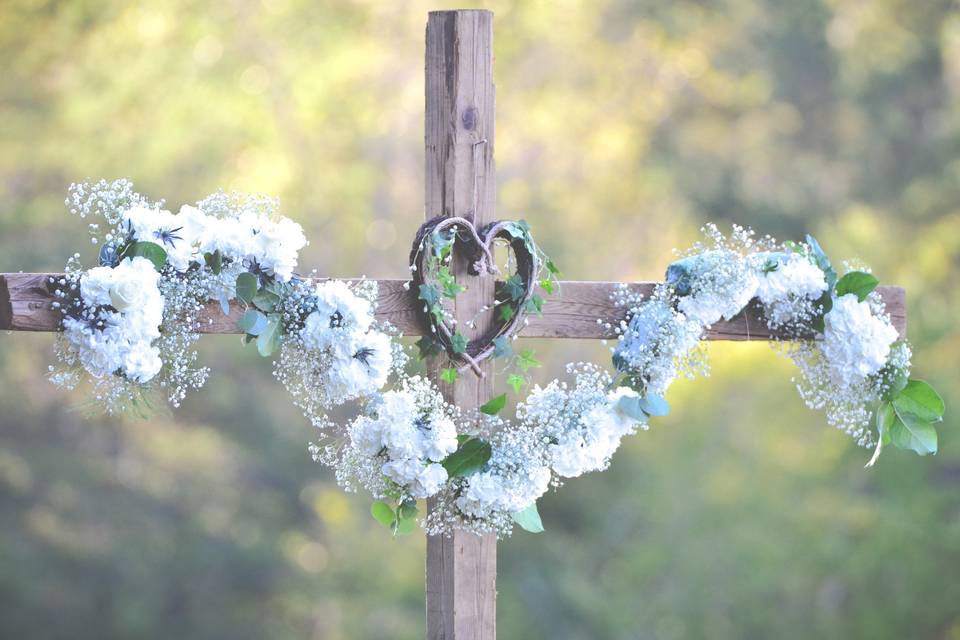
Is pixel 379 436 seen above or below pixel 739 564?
below

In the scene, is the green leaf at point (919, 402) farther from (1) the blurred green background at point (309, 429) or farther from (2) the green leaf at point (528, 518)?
(1) the blurred green background at point (309, 429)

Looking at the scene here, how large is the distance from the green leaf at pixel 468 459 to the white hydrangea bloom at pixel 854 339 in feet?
2.20

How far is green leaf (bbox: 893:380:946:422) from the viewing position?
195cm

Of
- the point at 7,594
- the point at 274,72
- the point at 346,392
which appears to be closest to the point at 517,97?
the point at 274,72

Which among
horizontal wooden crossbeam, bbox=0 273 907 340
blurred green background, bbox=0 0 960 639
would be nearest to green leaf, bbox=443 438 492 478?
horizontal wooden crossbeam, bbox=0 273 907 340

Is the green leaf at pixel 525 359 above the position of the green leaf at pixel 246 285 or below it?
below

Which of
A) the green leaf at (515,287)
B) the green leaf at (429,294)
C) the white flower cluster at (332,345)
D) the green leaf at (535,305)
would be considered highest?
the green leaf at (515,287)

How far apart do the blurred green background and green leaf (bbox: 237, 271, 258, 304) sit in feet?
9.94

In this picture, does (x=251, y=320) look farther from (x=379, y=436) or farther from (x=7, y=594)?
(x=7, y=594)

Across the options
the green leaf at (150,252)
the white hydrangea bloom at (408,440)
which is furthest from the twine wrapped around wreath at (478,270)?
the green leaf at (150,252)

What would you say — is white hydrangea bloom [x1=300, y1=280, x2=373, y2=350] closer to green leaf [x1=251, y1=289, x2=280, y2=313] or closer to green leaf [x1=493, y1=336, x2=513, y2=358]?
green leaf [x1=251, y1=289, x2=280, y2=313]

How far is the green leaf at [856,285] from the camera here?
1.95 metres

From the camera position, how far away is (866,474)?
426cm

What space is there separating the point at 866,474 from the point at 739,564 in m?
0.62
